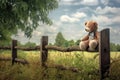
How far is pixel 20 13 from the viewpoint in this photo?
59.5 ft

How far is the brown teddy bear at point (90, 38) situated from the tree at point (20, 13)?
9.73 m

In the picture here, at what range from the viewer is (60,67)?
30.7 feet

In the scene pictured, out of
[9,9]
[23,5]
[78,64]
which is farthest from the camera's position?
[9,9]

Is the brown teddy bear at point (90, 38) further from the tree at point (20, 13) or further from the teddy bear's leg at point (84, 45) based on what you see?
the tree at point (20, 13)

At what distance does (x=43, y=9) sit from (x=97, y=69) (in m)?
12.2

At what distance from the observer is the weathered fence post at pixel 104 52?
7.78 metres

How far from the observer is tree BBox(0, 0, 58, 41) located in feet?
59.0

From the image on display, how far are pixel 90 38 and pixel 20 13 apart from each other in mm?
10592

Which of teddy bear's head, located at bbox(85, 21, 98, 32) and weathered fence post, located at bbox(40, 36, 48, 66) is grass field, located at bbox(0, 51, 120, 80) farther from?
teddy bear's head, located at bbox(85, 21, 98, 32)

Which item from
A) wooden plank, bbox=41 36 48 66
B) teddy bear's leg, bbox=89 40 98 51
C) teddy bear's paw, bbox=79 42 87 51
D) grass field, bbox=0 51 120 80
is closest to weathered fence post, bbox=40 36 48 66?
wooden plank, bbox=41 36 48 66

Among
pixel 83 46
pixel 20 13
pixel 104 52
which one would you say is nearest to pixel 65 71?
pixel 83 46

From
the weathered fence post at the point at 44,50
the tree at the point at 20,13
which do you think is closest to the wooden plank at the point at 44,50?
the weathered fence post at the point at 44,50

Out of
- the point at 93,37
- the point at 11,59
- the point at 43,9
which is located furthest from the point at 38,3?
the point at 93,37

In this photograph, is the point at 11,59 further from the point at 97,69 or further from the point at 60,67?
the point at 97,69
